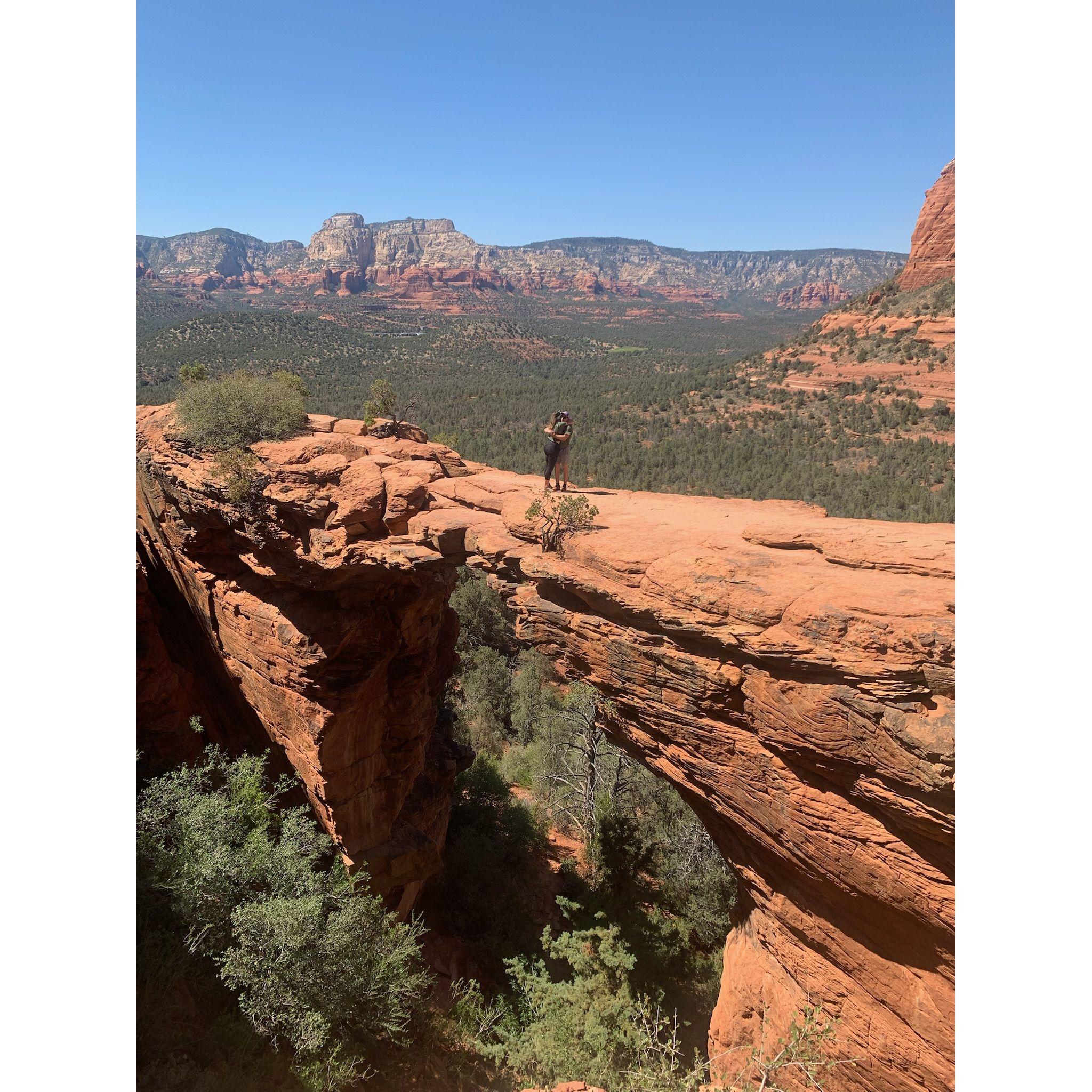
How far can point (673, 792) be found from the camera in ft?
50.4

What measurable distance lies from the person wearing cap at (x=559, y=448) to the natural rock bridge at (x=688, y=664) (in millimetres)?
554

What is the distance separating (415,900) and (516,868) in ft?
8.16

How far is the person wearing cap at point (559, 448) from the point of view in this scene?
8.29 metres

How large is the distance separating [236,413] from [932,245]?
56.1m

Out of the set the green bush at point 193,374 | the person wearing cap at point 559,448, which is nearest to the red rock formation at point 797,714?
the person wearing cap at point 559,448

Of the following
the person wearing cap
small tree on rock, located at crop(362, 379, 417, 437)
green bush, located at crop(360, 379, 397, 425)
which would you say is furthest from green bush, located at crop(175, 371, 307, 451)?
the person wearing cap

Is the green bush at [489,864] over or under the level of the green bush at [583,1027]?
under

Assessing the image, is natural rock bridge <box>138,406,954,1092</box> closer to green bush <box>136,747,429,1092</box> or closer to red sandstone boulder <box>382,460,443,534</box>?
red sandstone boulder <box>382,460,443,534</box>

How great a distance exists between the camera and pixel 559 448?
333 inches

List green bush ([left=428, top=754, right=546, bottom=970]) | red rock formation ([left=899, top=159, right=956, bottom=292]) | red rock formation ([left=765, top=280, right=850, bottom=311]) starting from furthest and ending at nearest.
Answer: red rock formation ([left=765, top=280, right=850, bottom=311]) < red rock formation ([left=899, top=159, right=956, bottom=292]) < green bush ([left=428, top=754, right=546, bottom=970])

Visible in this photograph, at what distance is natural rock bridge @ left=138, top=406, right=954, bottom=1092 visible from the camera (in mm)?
5344

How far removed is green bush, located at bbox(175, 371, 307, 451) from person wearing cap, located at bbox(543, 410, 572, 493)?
4.31 metres

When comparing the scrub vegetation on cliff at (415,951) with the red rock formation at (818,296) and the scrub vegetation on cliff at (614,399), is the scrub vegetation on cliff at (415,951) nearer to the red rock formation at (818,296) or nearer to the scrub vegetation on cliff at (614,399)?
the scrub vegetation on cliff at (614,399)

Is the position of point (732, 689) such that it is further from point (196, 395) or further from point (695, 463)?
point (695, 463)
